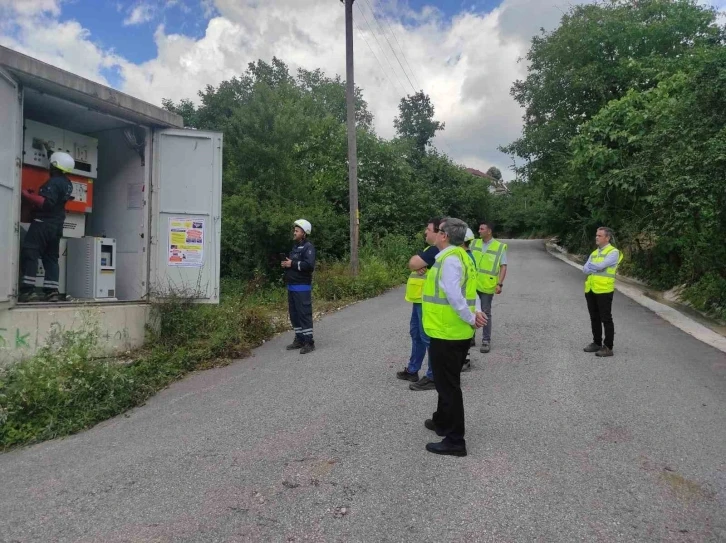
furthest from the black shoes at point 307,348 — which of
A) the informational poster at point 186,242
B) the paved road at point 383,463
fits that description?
the informational poster at point 186,242

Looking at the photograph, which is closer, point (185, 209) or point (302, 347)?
point (185, 209)

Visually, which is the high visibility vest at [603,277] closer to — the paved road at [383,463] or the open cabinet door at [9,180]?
the paved road at [383,463]

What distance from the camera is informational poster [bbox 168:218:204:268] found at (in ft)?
23.7

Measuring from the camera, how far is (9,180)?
539cm

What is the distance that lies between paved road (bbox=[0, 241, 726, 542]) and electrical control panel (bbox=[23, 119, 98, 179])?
11.8 ft

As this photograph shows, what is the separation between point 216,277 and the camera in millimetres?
7379

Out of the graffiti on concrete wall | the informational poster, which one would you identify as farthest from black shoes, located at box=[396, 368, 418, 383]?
the graffiti on concrete wall

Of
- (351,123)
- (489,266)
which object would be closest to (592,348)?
(489,266)

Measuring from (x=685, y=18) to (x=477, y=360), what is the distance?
2269 centimetres

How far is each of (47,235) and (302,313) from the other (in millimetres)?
3174

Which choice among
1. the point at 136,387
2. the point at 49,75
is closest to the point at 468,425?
the point at 136,387

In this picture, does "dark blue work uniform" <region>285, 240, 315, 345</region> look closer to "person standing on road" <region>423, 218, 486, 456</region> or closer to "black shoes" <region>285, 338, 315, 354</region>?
"black shoes" <region>285, 338, 315, 354</region>

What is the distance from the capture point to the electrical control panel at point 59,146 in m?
6.83

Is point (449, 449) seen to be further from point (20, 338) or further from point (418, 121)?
point (418, 121)
